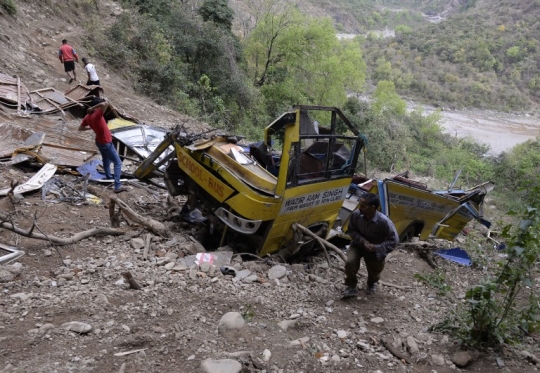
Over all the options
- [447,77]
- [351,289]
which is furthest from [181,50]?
[447,77]

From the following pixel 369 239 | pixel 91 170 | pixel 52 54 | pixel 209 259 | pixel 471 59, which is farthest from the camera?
pixel 471 59

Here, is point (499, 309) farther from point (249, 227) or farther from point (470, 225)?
point (470, 225)

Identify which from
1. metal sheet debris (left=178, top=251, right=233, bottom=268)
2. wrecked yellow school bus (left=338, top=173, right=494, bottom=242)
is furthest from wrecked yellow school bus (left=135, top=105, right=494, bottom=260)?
wrecked yellow school bus (left=338, top=173, right=494, bottom=242)

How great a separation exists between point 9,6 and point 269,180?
11.6 meters

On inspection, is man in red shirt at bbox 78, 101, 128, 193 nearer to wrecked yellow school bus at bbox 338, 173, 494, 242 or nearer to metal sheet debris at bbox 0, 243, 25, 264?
metal sheet debris at bbox 0, 243, 25, 264

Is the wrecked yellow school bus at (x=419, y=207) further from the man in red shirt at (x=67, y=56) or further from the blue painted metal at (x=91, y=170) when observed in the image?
the man in red shirt at (x=67, y=56)

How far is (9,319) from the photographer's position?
3199 mm

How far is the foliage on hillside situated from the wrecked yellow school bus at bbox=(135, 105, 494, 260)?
183 feet

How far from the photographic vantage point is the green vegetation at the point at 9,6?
38.6 feet

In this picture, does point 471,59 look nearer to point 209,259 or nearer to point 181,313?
point 209,259

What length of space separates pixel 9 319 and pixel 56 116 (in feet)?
20.8

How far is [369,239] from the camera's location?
440 centimetres

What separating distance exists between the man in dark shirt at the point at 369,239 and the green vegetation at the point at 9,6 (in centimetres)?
1236

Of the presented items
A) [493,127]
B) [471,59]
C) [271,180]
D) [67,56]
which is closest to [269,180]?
[271,180]
